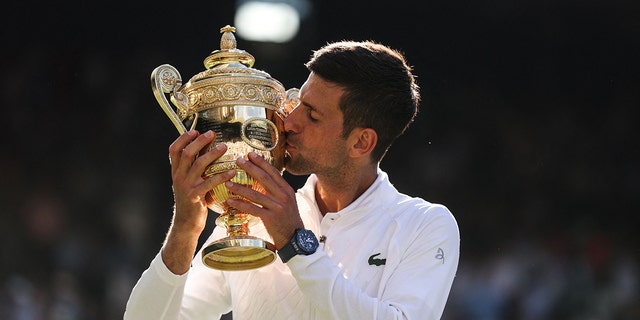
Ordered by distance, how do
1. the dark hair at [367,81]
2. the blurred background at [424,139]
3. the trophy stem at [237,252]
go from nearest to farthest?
the trophy stem at [237,252] < the dark hair at [367,81] < the blurred background at [424,139]

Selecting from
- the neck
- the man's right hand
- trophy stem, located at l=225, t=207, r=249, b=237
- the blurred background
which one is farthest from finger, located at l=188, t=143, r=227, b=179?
the blurred background

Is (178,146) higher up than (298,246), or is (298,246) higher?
(178,146)

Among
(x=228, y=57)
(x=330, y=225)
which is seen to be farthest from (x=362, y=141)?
(x=228, y=57)

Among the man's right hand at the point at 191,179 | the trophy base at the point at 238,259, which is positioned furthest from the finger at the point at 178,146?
the trophy base at the point at 238,259

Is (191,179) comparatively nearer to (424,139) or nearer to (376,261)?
(376,261)

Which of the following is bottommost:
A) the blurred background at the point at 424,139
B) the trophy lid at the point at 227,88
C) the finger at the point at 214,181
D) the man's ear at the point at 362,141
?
the blurred background at the point at 424,139

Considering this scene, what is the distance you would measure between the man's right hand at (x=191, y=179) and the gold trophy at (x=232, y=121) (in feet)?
0.11

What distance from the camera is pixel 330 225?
279 centimetres

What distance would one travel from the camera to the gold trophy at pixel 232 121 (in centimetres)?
244

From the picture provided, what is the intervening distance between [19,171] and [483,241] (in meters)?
3.13

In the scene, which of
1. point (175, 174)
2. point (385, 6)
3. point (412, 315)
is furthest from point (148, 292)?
point (385, 6)

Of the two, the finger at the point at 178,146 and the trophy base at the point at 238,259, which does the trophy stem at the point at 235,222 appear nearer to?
the trophy base at the point at 238,259

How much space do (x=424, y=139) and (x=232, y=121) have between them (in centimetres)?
412

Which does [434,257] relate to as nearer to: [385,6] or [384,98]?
[384,98]
